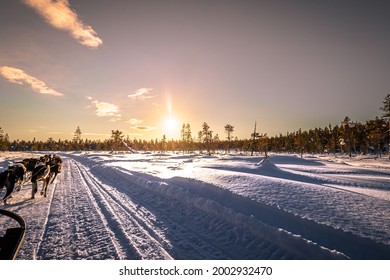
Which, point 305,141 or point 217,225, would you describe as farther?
point 305,141

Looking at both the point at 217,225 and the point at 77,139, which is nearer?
the point at 217,225

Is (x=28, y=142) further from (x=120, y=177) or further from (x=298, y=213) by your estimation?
(x=298, y=213)

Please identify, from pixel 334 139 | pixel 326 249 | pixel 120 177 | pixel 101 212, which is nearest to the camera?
pixel 326 249

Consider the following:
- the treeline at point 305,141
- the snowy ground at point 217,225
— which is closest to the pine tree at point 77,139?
the treeline at point 305,141

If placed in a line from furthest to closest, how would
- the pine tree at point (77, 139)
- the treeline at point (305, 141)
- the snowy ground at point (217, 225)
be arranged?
the pine tree at point (77, 139) < the treeline at point (305, 141) < the snowy ground at point (217, 225)

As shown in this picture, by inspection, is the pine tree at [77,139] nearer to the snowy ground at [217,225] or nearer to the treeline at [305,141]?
the treeline at [305,141]

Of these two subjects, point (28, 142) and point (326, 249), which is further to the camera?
point (28, 142)

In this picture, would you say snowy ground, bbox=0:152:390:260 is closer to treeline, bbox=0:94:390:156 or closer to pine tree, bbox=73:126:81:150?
treeline, bbox=0:94:390:156

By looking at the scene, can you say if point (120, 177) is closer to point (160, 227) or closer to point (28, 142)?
point (160, 227)

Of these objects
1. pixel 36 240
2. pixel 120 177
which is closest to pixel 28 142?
pixel 120 177

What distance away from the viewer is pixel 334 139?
8006 cm
